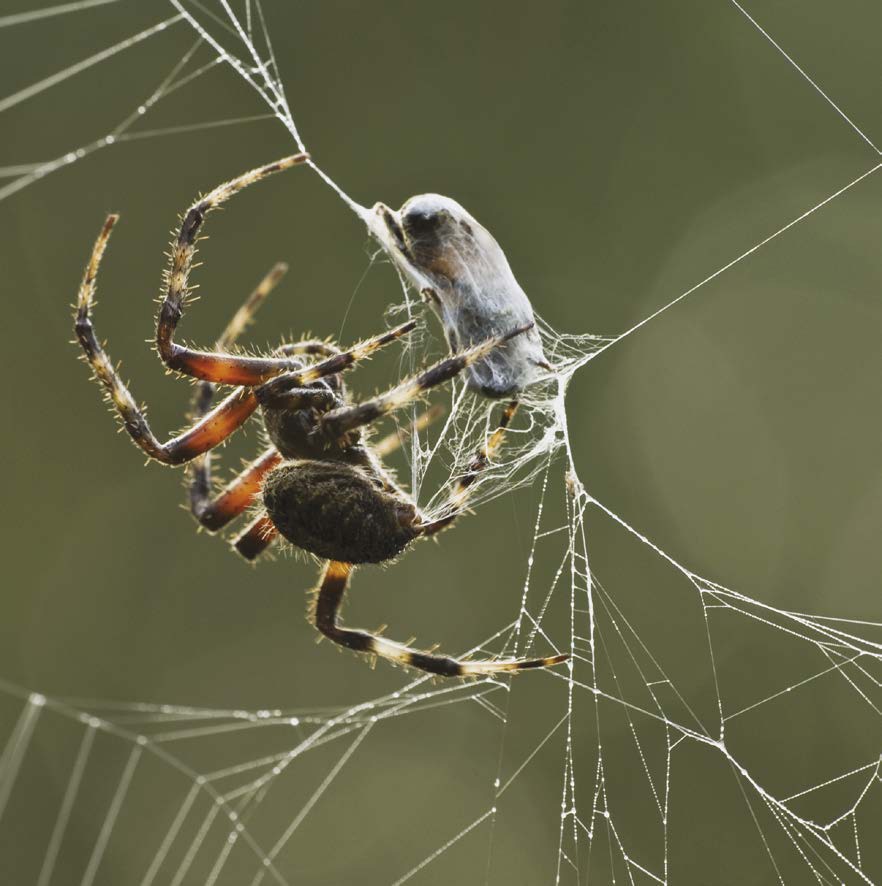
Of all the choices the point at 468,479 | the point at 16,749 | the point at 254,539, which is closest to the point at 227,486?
the point at 254,539

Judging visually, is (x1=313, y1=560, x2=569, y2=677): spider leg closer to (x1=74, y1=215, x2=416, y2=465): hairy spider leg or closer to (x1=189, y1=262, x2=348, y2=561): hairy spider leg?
(x1=189, y1=262, x2=348, y2=561): hairy spider leg

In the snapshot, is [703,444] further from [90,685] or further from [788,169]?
[90,685]

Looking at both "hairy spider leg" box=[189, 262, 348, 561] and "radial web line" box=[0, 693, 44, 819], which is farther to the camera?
"radial web line" box=[0, 693, 44, 819]

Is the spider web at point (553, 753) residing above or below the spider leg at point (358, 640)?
below

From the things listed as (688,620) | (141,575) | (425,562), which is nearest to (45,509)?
(141,575)

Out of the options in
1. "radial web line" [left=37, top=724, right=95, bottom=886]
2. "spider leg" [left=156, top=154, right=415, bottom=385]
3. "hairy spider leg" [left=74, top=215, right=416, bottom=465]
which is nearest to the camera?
"spider leg" [left=156, top=154, right=415, bottom=385]

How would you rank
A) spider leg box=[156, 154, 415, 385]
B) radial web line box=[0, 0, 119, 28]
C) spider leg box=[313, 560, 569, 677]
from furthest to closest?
radial web line box=[0, 0, 119, 28] < spider leg box=[313, 560, 569, 677] < spider leg box=[156, 154, 415, 385]

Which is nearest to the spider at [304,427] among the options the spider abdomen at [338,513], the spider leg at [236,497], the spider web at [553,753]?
the spider abdomen at [338,513]

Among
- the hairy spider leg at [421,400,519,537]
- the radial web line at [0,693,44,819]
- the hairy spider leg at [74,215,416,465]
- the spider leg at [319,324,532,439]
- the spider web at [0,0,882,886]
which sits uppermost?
the hairy spider leg at [74,215,416,465]

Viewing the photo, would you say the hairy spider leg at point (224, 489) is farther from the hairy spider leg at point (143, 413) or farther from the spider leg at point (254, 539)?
the hairy spider leg at point (143, 413)

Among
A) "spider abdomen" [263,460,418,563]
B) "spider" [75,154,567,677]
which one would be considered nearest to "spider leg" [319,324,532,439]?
"spider" [75,154,567,677]
